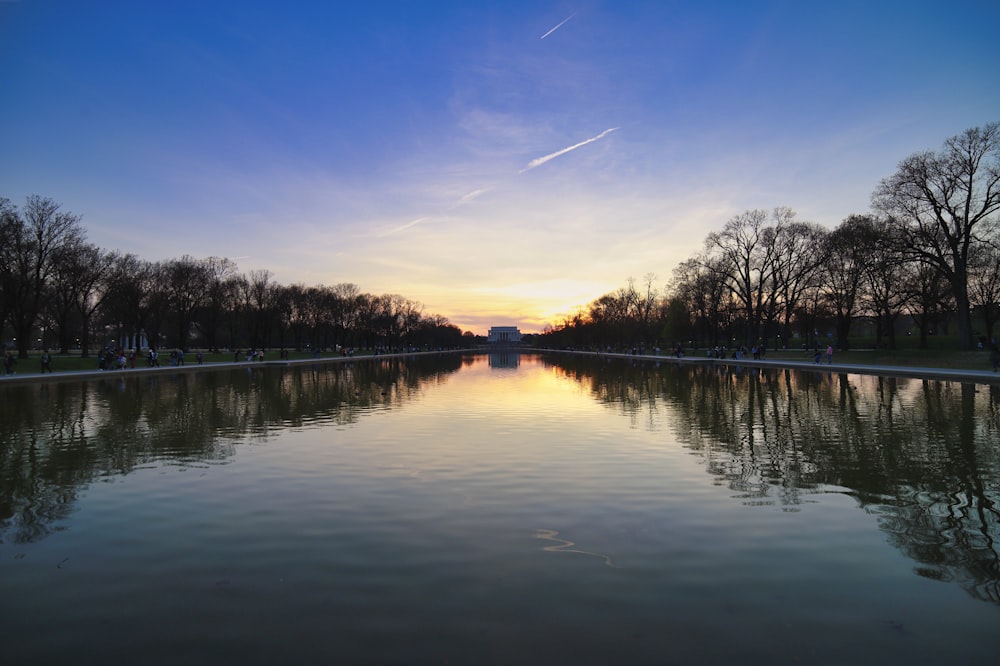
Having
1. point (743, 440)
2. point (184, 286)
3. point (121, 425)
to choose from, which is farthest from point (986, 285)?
point (184, 286)

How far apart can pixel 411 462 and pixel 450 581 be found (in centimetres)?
588

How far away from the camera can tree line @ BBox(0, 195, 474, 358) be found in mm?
51281

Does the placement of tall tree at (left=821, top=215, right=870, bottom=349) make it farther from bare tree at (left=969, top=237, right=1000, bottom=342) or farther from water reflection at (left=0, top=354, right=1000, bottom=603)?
water reflection at (left=0, top=354, right=1000, bottom=603)

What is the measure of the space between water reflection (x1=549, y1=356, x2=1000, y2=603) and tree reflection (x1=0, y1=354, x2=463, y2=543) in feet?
34.3

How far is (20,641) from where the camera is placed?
4.74 m

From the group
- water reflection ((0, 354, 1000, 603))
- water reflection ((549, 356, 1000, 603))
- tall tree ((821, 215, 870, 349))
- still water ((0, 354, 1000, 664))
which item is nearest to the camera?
still water ((0, 354, 1000, 664))

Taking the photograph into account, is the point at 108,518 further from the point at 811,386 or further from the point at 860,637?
the point at 811,386

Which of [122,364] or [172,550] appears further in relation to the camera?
[122,364]

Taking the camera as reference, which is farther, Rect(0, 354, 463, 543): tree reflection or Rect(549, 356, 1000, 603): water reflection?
Rect(0, 354, 463, 543): tree reflection

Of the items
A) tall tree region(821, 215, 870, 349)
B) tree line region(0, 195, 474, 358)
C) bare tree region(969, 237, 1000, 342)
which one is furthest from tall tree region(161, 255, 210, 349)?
bare tree region(969, 237, 1000, 342)

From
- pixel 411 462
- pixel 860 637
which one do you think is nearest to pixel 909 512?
pixel 860 637

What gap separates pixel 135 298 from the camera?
208 ft

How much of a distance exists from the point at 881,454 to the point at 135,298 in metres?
71.1

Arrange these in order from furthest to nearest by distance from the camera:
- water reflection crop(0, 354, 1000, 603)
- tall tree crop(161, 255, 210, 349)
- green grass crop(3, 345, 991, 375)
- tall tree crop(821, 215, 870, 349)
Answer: tall tree crop(161, 255, 210, 349) < tall tree crop(821, 215, 870, 349) < green grass crop(3, 345, 991, 375) < water reflection crop(0, 354, 1000, 603)
